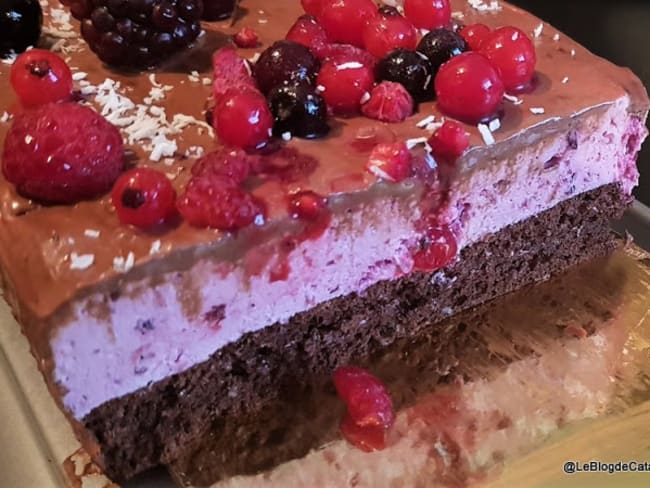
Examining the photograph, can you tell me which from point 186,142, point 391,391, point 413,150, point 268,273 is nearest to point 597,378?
point 391,391

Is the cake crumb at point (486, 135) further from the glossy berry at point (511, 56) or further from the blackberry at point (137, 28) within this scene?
the blackberry at point (137, 28)

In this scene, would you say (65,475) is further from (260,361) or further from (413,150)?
(413,150)

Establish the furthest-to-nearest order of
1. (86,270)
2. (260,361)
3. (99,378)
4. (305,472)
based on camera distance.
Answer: (260,361), (305,472), (99,378), (86,270)

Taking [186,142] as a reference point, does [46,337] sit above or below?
below

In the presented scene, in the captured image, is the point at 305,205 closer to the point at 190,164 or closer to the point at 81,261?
the point at 190,164

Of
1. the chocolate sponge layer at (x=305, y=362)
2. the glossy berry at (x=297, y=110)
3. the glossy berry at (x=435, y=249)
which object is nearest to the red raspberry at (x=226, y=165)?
the glossy berry at (x=297, y=110)

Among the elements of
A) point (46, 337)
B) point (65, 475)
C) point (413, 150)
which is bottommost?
point (65, 475)
